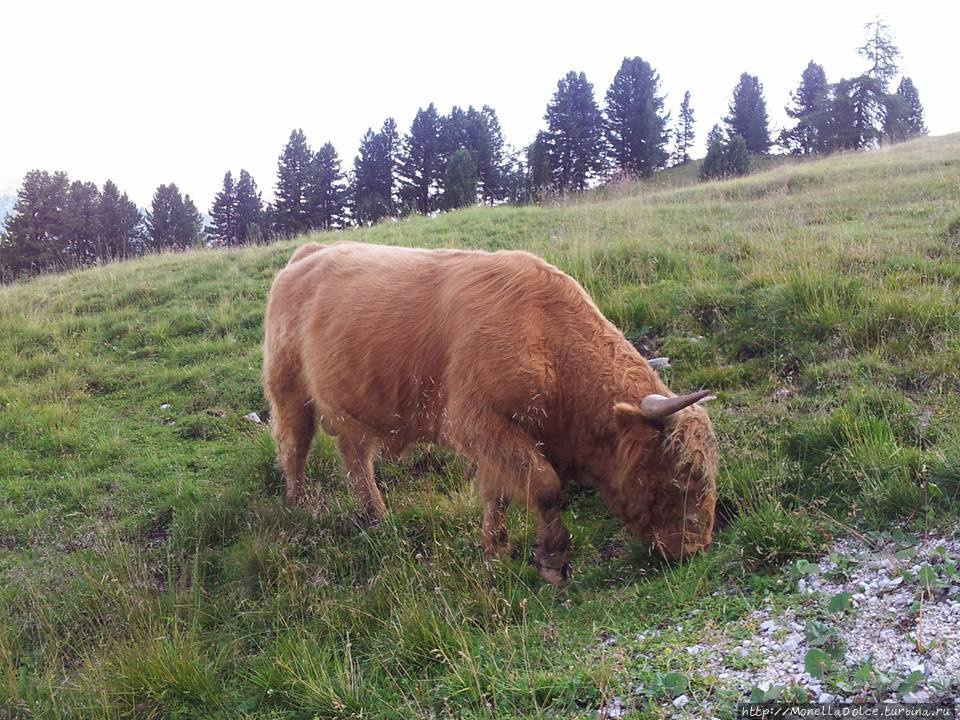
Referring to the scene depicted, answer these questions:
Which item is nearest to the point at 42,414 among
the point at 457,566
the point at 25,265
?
the point at 457,566

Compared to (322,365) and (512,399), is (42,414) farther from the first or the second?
(512,399)

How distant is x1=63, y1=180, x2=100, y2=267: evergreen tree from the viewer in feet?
143

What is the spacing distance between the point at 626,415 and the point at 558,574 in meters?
1.00

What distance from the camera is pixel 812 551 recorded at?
3.34 metres

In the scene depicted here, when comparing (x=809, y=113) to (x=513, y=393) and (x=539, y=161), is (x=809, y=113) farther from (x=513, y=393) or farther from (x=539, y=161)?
(x=513, y=393)

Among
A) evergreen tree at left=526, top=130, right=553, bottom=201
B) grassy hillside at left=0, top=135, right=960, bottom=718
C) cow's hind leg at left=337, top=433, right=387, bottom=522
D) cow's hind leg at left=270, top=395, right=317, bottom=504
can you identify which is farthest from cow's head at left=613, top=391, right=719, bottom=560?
evergreen tree at left=526, top=130, right=553, bottom=201

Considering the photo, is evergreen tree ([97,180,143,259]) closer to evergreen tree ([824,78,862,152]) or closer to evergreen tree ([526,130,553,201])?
evergreen tree ([526,130,553,201])

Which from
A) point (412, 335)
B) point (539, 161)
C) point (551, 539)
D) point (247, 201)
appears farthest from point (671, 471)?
point (247, 201)

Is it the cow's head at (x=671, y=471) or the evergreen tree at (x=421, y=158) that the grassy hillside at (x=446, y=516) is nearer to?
the cow's head at (x=671, y=471)

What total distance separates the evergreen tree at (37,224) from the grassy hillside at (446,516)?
116 feet

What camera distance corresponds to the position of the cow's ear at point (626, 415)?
12.4ft

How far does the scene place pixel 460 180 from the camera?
47.8 meters

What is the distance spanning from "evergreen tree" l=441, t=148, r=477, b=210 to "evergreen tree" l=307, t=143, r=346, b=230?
10677 millimetres

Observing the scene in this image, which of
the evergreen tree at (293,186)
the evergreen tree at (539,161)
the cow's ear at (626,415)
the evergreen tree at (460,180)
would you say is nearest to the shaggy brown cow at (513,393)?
the cow's ear at (626,415)
